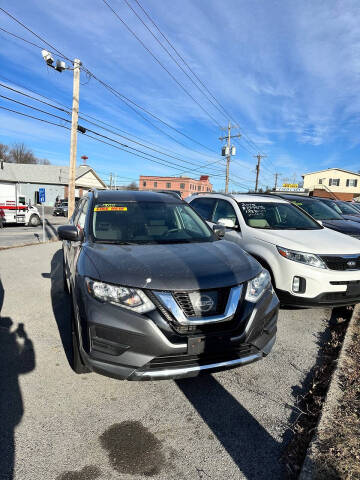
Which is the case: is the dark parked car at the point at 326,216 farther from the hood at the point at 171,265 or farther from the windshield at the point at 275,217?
the hood at the point at 171,265

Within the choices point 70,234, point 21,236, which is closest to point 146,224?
point 70,234

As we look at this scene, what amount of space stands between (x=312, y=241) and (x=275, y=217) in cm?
131

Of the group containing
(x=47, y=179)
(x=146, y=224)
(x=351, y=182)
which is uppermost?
(x=351, y=182)

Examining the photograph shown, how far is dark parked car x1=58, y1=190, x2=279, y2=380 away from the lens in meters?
2.22

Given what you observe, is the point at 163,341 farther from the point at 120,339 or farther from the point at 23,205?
the point at 23,205

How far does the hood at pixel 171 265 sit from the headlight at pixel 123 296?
0.05 meters

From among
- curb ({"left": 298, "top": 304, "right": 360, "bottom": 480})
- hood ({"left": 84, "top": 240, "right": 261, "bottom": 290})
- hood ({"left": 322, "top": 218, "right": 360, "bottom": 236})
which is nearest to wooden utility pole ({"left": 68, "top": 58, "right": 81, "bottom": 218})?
hood ({"left": 322, "top": 218, "right": 360, "bottom": 236})

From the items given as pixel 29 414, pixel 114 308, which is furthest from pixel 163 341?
pixel 29 414

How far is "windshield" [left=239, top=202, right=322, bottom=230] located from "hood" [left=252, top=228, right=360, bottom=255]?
15.1 inches

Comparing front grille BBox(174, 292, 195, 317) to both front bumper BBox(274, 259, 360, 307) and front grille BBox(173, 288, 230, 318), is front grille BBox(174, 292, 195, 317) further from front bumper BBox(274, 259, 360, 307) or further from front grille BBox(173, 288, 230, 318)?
front bumper BBox(274, 259, 360, 307)

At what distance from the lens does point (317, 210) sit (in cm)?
831

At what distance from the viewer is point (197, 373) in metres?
2.30

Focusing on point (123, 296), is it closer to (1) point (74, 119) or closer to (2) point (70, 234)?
(2) point (70, 234)

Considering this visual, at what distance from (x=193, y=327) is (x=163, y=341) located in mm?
250
